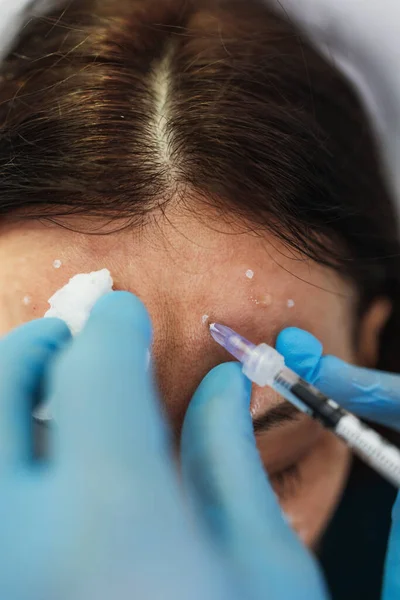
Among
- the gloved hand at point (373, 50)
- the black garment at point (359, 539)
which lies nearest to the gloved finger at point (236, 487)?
the black garment at point (359, 539)

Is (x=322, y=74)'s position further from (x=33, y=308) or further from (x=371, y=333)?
(x=33, y=308)

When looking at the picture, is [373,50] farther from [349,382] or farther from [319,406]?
[319,406]

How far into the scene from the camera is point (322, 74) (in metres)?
1.01

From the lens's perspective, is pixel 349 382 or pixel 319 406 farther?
pixel 349 382

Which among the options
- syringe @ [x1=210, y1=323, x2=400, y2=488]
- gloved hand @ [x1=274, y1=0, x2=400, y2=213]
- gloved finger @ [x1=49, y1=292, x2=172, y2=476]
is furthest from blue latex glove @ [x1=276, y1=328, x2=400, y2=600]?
gloved hand @ [x1=274, y1=0, x2=400, y2=213]

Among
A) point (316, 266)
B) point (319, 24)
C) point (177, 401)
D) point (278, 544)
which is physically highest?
point (319, 24)

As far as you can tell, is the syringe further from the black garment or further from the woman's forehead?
the black garment

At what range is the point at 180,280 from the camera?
77 cm

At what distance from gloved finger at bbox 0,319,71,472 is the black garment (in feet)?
2.65

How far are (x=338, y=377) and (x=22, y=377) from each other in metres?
0.48

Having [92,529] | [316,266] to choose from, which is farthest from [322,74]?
[92,529]

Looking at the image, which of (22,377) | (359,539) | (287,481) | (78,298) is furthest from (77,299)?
(359,539)

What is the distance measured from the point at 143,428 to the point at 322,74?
2.69ft

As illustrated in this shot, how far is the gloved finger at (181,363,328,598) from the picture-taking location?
1.72ft
